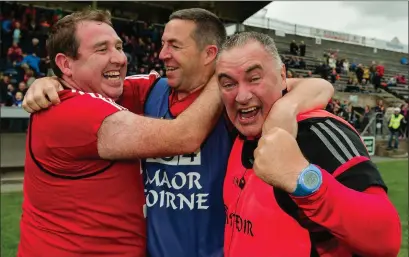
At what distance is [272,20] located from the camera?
1190 inches

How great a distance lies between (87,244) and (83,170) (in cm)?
39

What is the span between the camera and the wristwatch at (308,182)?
1.43 m

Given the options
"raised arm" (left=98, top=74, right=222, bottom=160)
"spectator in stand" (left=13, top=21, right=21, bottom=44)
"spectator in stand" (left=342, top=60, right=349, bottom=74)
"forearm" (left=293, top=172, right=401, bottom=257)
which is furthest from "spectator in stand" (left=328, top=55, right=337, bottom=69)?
"forearm" (left=293, top=172, right=401, bottom=257)

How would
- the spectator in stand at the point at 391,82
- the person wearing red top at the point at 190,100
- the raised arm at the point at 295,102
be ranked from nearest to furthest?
the raised arm at the point at 295,102, the person wearing red top at the point at 190,100, the spectator in stand at the point at 391,82

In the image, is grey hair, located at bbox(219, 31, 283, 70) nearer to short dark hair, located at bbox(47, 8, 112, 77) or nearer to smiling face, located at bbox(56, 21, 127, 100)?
smiling face, located at bbox(56, 21, 127, 100)

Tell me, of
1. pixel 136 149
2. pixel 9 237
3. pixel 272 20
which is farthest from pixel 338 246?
pixel 272 20

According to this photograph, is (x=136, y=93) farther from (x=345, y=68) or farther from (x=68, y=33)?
(x=345, y=68)

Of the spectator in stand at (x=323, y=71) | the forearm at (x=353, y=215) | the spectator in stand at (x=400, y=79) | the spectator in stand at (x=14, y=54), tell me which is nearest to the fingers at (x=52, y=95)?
the forearm at (x=353, y=215)

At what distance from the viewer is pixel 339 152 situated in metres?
1.66

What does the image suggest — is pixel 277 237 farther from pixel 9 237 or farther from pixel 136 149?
pixel 9 237

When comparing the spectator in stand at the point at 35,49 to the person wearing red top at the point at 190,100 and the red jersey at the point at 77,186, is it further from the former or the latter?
the red jersey at the point at 77,186

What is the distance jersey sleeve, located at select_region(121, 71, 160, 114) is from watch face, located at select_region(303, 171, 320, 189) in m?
1.57

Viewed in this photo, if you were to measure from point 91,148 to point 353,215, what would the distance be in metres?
1.28

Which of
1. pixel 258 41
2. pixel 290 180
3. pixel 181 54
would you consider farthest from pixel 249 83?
pixel 181 54
